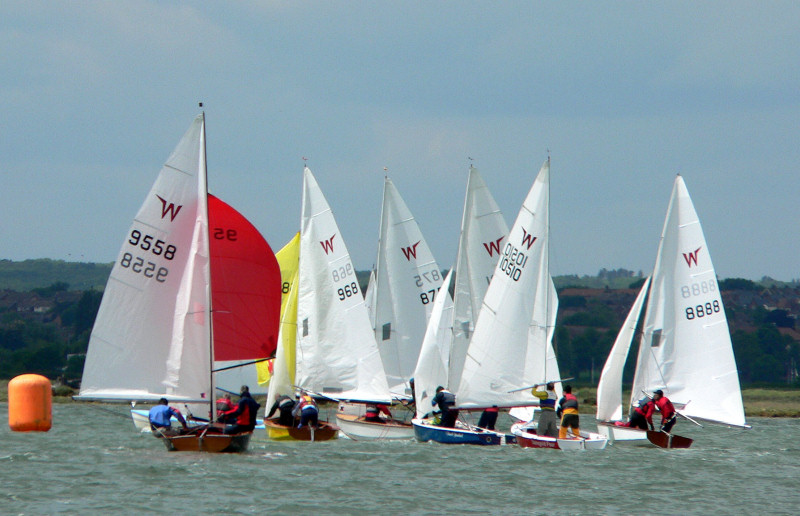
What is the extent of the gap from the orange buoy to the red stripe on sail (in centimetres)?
658

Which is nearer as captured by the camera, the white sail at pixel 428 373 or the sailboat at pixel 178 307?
the sailboat at pixel 178 307

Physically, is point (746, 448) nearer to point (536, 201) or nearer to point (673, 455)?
point (673, 455)

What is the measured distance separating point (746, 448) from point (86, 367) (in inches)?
674

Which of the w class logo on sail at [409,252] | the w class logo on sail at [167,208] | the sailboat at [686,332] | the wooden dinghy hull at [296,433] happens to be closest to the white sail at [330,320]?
the wooden dinghy hull at [296,433]

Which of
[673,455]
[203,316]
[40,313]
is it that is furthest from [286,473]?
[40,313]

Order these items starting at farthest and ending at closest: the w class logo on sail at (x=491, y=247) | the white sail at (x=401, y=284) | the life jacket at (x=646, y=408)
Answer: the white sail at (x=401, y=284) → the w class logo on sail at (x=491, y=247) → the life jacket at (x=646, y=408)

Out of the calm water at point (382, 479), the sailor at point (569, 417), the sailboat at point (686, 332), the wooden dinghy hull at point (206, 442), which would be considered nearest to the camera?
the calm water at point (382, 479)

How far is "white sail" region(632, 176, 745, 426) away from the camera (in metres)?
31.3

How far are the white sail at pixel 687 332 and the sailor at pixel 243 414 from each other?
1102cm

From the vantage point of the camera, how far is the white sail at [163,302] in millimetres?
23656

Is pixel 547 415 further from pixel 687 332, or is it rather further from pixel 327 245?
pixel 327 245

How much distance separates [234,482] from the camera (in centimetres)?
2162

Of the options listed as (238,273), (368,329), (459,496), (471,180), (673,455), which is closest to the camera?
→ (459,496)

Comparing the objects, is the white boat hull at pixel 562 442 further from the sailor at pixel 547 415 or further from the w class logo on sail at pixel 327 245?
the w class logo on sail at pixel 327 245
